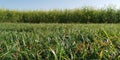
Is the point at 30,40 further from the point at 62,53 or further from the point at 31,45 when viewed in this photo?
the point at 62,53

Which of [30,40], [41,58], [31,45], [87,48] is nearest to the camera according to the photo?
[41,58]

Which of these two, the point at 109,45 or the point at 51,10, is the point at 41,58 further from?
the point at 51,10

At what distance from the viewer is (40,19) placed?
27719 mm

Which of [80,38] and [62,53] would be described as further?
[80,38]

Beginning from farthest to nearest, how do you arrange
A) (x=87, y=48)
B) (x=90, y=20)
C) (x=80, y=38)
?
(x=90, y=20)
(x=80, y=38)
(x=87, y=48)

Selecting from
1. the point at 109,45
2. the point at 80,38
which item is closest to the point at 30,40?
the point at 80,38

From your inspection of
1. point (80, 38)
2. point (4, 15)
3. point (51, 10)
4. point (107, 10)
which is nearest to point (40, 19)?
point (51, 10)

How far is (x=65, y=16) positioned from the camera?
27406mm

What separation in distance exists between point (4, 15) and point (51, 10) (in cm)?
480

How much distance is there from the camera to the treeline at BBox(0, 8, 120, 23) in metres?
27.2

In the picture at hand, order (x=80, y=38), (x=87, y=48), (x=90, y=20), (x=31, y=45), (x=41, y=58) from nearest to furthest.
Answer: (x=41, y=58) < (x=87, y=48) < (x=31, y=45) < (x=80, y=38) < (x=90, y=20)

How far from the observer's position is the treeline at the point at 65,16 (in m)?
27.2

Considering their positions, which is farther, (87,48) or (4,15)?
(4,15)

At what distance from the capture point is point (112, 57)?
2.23 m
